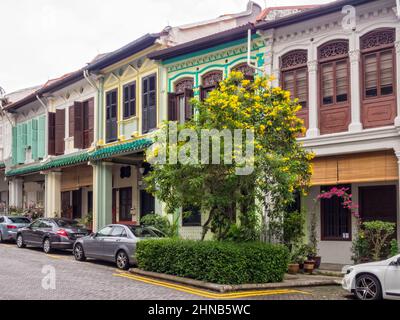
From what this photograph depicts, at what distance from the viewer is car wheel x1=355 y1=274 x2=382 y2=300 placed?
1198 cm

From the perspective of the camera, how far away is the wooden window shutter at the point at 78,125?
2688 cm

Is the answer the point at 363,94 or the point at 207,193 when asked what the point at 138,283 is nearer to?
the point at 207,193

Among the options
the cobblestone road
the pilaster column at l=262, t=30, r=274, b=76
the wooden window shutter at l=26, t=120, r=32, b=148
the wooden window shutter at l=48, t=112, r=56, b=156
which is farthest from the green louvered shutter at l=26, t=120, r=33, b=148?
the pilaster column at l=262, t=30, r=274, b=76

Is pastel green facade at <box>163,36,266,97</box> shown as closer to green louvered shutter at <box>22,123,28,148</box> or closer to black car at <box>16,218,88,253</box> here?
black car at <box>16,218,88,253</box>

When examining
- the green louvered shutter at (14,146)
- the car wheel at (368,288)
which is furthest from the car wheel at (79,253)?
the green louvered shutter at (14,146)

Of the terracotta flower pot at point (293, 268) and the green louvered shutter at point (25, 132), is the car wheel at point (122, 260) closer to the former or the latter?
the terracotta flower pot at point (293, 268)

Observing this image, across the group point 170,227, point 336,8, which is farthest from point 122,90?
point 336,8

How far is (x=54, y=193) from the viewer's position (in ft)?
96.9

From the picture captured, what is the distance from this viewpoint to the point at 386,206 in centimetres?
1825

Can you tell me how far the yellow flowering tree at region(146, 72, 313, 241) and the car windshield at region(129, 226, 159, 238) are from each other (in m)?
2.55

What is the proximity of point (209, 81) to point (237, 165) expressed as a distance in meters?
7.88

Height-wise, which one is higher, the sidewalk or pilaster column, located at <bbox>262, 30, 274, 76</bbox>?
pilaster column, located at <bbox>262, 30, 274, 76</bbox>

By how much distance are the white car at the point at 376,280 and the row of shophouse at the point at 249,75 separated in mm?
4596
